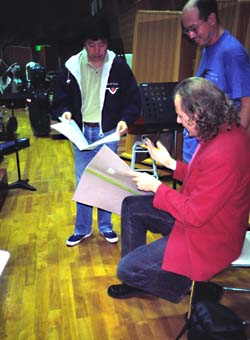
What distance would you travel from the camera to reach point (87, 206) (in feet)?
7.99

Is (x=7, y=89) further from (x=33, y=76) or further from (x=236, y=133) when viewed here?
(x=236, y=133)

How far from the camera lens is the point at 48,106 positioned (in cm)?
551

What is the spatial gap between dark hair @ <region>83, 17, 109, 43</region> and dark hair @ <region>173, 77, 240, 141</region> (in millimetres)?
922

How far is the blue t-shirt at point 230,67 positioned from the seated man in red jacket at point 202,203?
485 millimetres

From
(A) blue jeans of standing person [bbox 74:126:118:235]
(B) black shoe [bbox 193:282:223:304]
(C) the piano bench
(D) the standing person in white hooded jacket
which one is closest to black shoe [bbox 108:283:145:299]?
(B) black shoe [bbox 193:282:223:304]

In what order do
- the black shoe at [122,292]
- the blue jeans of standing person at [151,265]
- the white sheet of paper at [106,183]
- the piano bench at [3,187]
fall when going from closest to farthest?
the blue jeans of standing person at [151,265], the white sheet of paper at [106,183], the black shoe at [122,292], the piano bench at [3,187]

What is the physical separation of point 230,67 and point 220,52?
0.10 meters

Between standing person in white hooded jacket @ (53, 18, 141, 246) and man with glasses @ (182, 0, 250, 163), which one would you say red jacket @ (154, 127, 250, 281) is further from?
standing person in white hooded jacket @ (53, 18, 141, 246)

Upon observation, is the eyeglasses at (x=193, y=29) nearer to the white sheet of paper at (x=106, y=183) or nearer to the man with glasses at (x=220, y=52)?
the man with glasses at (x=220, y=52)

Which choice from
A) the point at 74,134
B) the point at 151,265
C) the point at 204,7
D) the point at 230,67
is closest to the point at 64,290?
the point at 151,265

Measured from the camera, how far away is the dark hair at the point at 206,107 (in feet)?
4.25

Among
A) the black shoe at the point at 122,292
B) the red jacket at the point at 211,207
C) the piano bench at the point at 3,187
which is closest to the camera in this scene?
the red jacket at the point at 211,207

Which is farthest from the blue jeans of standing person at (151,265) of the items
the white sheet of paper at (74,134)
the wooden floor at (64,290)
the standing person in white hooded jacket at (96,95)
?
the standing person in white hooded jacket at (96,95)

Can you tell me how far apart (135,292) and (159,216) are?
0.53 metres
